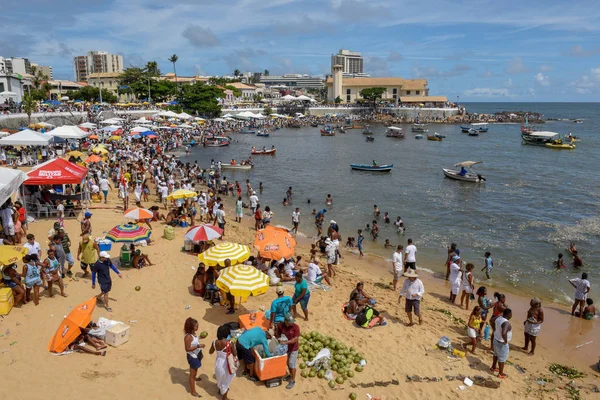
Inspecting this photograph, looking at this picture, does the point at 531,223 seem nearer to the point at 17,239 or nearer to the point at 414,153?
the point at 17,239

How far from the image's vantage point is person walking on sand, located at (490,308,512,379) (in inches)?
304

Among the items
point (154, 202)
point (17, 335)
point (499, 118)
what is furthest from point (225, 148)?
point (499, 118)

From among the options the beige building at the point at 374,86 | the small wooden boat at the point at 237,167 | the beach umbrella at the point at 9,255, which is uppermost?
the beige building at the point at 374,86

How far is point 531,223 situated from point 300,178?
16.5 m

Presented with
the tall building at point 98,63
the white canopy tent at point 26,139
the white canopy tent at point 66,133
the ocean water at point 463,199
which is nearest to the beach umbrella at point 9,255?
the ocean water at point 463,199

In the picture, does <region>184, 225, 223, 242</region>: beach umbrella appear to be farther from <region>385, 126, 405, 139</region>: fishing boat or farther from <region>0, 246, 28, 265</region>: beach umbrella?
<region>385, 126, 405, 139</region>: fishing boat

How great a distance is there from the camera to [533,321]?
8.87 meters

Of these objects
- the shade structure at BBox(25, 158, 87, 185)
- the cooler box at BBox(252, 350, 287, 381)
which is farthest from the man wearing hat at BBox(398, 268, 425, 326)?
the shade structure at BBox(25, 158, 87, 185)

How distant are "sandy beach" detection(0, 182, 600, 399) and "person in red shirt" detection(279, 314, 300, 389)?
227 mm

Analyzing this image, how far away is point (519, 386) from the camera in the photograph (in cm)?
789

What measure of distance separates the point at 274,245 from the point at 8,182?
7510 millimetres

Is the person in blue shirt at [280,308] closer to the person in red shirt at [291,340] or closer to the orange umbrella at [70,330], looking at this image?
the person in red shirt at [291,340]

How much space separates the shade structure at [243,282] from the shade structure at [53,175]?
8.43 metres

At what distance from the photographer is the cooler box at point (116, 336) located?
778cm
